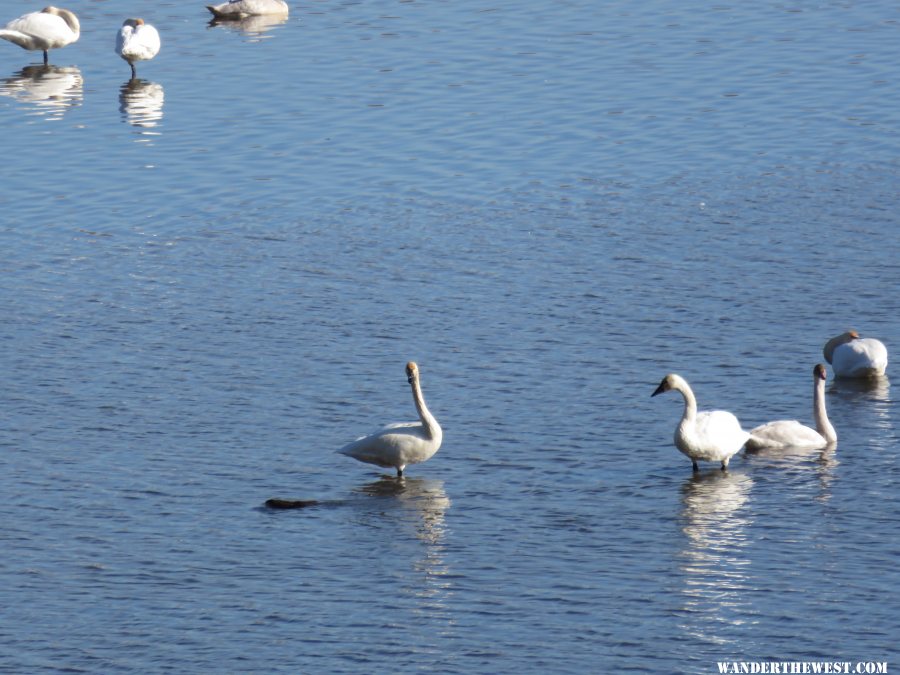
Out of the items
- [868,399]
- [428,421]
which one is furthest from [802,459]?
[428,421]

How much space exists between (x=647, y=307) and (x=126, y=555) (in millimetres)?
11542

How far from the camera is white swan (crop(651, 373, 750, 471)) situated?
23.4m

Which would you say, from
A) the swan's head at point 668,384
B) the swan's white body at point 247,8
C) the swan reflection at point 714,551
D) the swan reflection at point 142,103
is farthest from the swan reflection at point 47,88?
the swan reflection at point 714,551

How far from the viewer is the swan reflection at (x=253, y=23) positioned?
53.4 m

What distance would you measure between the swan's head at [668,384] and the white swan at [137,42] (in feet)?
86.3

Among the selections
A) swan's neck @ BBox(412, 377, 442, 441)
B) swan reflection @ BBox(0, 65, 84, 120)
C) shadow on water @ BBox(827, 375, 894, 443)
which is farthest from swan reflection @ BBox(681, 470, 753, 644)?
swan reflection @ BBox(0, 65, 84, 120)

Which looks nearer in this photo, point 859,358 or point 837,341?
point 859,358

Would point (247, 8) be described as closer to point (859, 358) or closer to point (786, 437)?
point (859, 358)

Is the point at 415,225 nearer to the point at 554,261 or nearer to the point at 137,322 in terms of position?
the point at 554,261

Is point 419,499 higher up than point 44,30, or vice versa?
point 419,499

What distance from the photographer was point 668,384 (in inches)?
960

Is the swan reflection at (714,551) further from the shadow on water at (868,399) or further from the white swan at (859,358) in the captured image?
the white swan at (859,358)

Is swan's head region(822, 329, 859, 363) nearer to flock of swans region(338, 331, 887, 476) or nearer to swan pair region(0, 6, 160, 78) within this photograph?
flock of swans region(338, 331, 887, 476)

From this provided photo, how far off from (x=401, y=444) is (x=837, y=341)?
7.43 metres
